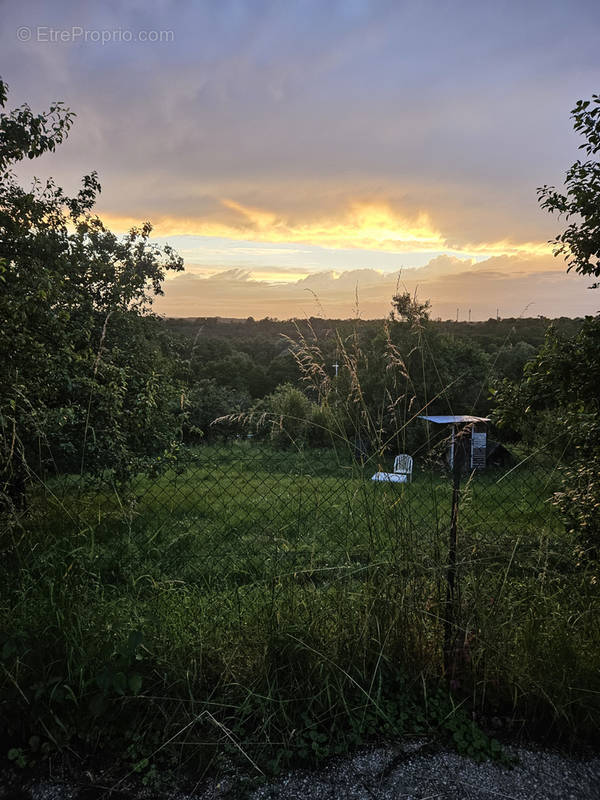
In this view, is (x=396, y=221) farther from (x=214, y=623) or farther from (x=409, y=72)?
(x=214, y=623)

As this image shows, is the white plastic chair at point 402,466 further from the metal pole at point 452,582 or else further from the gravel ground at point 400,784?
the gravel ground at point 400,784

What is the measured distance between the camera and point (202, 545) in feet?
15.4

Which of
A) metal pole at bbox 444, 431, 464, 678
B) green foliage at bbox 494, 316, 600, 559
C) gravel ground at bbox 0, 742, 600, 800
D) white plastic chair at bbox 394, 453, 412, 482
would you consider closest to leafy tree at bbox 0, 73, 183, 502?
gravel ground at bbox 0, 742, 600, 800

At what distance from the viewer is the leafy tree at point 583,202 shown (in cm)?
299

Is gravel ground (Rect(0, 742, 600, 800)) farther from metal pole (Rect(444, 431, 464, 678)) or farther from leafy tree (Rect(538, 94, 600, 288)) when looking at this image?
leafy tree (Rect(538, 94, 600, 288))

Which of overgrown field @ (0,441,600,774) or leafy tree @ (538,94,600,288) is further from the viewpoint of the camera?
leafy tree @ (538,94,600,288)

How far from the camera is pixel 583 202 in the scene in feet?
9.94

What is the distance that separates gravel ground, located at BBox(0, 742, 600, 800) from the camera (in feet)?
5.04

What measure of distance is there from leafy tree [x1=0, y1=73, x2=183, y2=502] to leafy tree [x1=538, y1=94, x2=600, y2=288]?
→ 3111mm

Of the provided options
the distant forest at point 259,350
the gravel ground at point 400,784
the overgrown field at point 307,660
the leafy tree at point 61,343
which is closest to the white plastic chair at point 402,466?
the overgrown field at point 307,660

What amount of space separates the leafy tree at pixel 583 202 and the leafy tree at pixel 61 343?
311 cm

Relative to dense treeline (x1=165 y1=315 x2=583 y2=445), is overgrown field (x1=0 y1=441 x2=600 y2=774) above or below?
below

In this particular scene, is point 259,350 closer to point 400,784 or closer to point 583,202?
point 583,202

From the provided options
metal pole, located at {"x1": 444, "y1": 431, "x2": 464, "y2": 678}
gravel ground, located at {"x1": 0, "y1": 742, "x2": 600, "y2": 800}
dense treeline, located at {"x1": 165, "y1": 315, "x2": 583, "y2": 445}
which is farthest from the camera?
dense treeline, located at {"x1": 165, "y1": 315, "x2": 583, "y2": 445}
